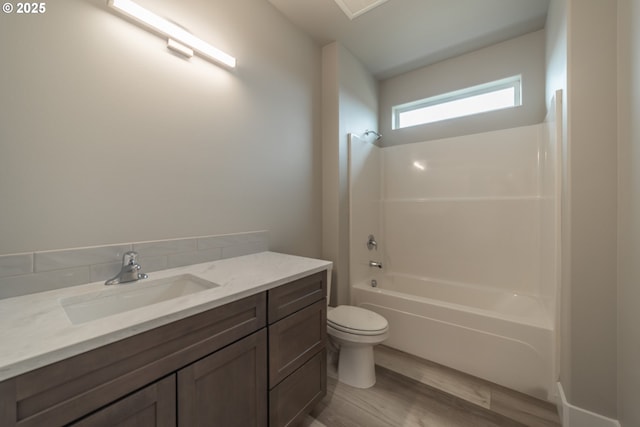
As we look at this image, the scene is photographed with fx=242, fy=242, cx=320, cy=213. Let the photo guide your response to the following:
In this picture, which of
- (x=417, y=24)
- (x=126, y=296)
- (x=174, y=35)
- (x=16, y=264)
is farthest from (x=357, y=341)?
(x=417, y=24)

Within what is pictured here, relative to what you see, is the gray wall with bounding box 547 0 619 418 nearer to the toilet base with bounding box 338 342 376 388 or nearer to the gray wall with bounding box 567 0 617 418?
the gray wall with bounding box 567 0 617 418

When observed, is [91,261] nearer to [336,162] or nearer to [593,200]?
[336,162]

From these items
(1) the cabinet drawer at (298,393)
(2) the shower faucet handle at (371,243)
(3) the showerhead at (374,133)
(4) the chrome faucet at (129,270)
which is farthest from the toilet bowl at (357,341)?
(3) the showerhead at (374,133)

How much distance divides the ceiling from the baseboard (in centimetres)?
264

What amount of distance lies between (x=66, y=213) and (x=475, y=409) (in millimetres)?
2361

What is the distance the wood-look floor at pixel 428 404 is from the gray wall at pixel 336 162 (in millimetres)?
721

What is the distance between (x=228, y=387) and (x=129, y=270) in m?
0.66

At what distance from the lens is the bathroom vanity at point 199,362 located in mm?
560

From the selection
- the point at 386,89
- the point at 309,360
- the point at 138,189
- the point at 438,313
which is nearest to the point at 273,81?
the point at 138,189

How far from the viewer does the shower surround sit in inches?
66.0

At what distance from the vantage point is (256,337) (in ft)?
3.31

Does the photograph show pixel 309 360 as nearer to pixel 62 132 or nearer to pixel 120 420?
pixel 120 420

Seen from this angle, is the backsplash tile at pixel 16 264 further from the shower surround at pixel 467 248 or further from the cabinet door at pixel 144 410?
the shower surround at pixel 467 248

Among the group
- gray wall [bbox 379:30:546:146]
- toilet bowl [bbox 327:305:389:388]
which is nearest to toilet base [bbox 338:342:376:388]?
toilet bowl [bbox 327:305:389:388]
